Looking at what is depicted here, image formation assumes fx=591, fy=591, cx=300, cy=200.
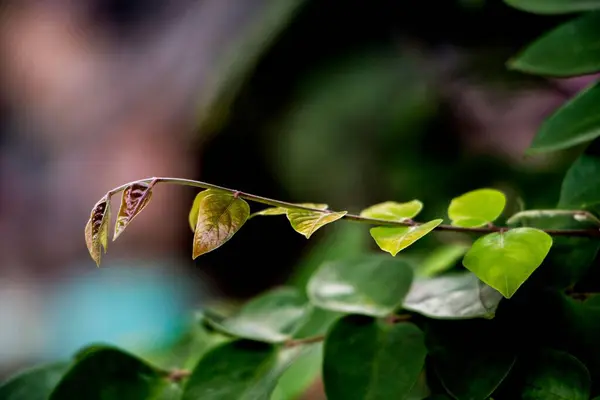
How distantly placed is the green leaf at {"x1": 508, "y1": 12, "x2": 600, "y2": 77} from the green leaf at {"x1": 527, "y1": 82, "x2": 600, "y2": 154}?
0.6 inches

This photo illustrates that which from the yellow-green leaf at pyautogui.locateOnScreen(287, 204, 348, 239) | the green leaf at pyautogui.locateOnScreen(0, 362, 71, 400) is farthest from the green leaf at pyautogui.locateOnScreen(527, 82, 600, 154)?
the green leaf at pyautogui.locateOnScreen(0, 362, 71, 400)

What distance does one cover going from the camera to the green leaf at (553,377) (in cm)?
21

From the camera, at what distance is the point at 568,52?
1.00ft

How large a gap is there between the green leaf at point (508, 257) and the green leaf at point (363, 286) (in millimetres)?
62

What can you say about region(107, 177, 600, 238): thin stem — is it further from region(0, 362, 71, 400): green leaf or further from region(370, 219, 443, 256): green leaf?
region(0, 362, 71, 400): green leaf

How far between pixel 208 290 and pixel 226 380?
1.39 meters

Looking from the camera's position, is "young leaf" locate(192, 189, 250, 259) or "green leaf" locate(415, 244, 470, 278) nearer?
"young leaf" locate(192, 189, 250, 259)

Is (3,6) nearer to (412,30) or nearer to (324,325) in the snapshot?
(412,30)

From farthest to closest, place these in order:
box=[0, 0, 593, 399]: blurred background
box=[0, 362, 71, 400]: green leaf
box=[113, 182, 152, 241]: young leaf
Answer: box=[0, 0, 593, 399]: blurred background → box=[0, 362, 71, 400]: green leaf → box=[113, 182, 152, 241]: young leaf

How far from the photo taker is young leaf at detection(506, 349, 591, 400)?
8.5 inches

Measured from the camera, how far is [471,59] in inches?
33.4

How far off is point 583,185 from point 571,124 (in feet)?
0.11

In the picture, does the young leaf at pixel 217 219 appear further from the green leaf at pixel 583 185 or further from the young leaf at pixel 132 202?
the green leaf at pixel 583 185

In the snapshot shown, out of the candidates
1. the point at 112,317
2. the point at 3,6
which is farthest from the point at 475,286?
the point at 3,6
